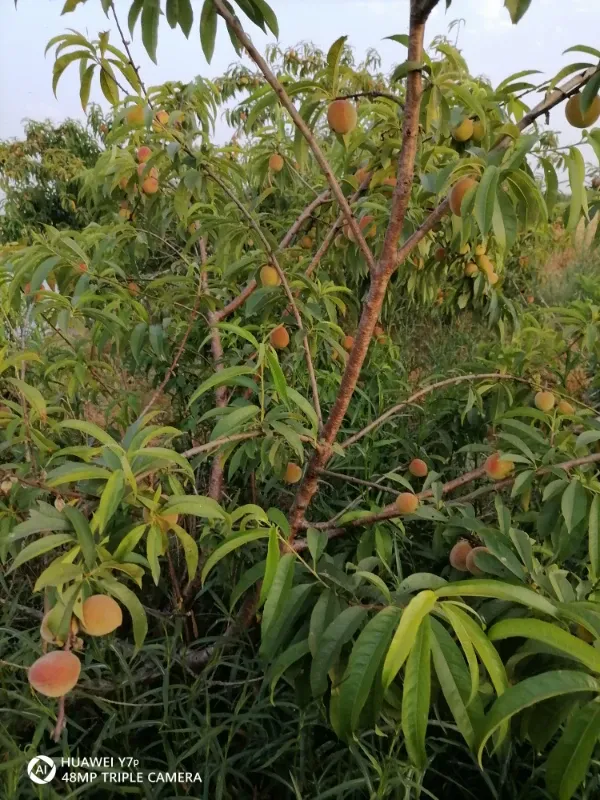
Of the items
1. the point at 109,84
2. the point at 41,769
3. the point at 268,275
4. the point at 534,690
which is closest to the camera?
the point at 534,690

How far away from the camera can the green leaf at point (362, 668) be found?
0.52 metres

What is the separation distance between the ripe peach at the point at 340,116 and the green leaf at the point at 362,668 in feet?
2.36

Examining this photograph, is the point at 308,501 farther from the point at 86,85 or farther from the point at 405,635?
the point at 86,85

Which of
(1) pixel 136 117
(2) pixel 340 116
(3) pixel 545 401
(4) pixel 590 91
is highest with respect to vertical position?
(1) pixel 136 117

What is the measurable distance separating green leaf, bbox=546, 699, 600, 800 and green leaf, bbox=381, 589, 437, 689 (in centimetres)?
14

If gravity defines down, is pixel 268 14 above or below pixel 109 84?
below

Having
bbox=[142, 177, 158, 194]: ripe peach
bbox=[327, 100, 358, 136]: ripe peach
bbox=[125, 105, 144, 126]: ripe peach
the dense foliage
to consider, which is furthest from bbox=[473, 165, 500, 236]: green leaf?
bbox=[142, 177, 158, 194]: ripe peach

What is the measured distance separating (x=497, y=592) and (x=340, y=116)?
0.72 m

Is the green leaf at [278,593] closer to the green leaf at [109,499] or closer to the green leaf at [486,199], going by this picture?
the green leaf at [109,499]

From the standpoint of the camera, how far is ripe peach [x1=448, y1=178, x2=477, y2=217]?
71 cm

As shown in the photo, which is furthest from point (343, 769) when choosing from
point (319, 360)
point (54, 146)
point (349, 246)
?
point (54, 146)

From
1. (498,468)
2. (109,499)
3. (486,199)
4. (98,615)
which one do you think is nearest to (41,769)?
(98,615)

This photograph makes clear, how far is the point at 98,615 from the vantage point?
0.60 metres

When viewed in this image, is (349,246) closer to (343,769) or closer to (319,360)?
(319,360)
